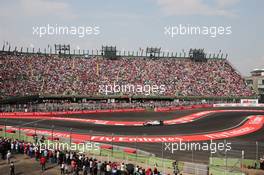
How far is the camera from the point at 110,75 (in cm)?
7819

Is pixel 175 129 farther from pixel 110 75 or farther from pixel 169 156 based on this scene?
pixel 110 75

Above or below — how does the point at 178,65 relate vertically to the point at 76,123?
above

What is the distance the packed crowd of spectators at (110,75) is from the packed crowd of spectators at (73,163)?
127 ft

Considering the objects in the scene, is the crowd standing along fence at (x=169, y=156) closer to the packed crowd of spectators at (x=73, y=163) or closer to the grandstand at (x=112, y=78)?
the packed crowd of spectators at (x=73, y=163)

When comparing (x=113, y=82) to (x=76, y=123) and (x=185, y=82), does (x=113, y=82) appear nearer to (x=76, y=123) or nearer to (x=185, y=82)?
(x=185, y=82)

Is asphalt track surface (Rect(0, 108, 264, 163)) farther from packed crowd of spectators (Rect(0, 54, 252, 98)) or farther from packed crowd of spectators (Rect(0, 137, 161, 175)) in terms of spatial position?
packed crowd of spectators (Rect(0, 54, 252, 98))

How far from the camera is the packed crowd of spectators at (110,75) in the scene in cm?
6894

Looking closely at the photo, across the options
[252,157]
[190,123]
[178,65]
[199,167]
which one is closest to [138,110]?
[190,123]

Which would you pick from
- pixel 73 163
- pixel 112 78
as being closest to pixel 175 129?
pixel 73 163

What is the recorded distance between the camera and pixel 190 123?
46.1m

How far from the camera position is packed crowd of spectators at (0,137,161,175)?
2045 centimetres

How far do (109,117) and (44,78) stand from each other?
82.5 feet

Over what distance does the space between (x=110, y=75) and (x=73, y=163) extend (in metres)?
57.8

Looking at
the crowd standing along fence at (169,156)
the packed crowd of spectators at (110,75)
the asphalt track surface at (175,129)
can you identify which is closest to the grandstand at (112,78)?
the packed crowd of spectators at (110,75)
